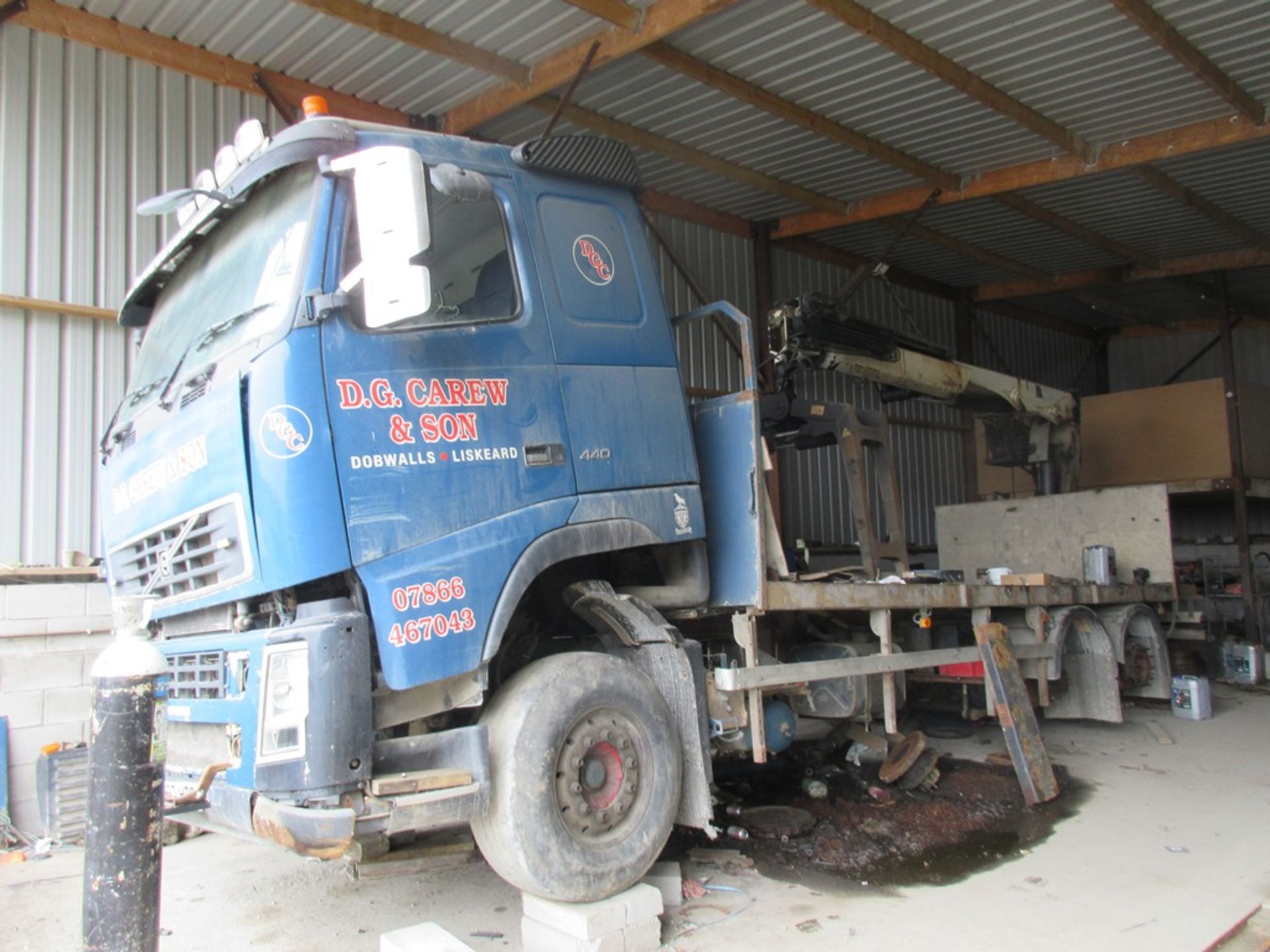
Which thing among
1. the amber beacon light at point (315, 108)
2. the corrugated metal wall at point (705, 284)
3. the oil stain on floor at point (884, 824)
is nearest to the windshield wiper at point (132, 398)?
the amber beacon light at point (315, 108)

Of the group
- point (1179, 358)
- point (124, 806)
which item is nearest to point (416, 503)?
point (124, 806)

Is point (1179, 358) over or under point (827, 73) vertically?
under

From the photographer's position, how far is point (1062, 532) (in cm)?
880

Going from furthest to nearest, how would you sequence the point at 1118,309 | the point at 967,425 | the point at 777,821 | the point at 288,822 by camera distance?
the point at 1118,309, the point at 967,425, the point at 777,821, the point at 288,822

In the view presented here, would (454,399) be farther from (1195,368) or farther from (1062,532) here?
(1195,368)

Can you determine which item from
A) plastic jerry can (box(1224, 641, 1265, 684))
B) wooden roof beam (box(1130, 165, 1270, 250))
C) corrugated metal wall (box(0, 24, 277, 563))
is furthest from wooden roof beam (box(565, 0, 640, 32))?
plastic jerry can (box(1224, 641, 1265, 684))

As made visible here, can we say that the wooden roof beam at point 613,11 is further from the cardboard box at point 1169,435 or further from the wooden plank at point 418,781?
the cardboard box at point 1169,435

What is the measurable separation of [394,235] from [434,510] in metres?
0.96

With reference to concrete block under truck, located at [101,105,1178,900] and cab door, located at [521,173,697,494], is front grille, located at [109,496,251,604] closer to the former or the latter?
concrete block under truck, located at [101,105,1178,900]

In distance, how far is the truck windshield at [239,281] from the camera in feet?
11.4

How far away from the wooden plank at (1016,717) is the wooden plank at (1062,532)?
9.05ft

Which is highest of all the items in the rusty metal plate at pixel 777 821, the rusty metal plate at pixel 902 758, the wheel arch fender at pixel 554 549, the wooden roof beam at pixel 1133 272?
the wooden roof beam at pixel 1133 272

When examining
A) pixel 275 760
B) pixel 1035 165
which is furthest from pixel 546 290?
pixel 1035 165

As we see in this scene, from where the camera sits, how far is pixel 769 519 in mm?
4574
